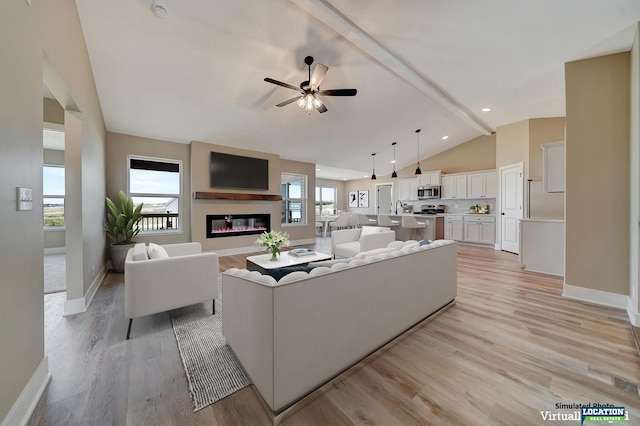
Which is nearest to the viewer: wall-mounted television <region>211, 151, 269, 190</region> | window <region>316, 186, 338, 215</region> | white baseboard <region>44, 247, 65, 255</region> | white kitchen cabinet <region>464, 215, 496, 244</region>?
wall-mounted television <region>211, 151, 269, 190</region>

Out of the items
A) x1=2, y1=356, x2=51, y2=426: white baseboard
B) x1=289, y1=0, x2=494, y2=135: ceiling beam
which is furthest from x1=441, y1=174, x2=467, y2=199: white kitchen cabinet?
x1=2, y1=356, x2=51, y2=426: white baseboard

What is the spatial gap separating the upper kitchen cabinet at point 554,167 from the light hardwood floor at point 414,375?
5.89ft

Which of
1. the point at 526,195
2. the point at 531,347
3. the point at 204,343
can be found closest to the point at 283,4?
the point at 204,343

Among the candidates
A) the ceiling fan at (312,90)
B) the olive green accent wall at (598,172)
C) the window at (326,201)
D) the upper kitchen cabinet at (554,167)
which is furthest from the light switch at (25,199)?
the window at (326,201)

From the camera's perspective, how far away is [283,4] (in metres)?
2.51

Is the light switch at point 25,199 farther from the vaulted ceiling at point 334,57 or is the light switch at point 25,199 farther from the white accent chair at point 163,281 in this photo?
the vaulted ceiling at point 334,57

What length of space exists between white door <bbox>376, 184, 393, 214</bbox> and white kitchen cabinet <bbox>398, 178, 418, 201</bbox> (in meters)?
1.06

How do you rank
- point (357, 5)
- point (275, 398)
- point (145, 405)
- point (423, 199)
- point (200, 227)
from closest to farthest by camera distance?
point (275, 398), point (145, 405), point (357, 5), point (200, 227), point (423, 199)

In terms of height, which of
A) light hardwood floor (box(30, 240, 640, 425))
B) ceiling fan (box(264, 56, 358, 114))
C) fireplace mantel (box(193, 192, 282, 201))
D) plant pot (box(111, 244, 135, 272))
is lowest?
light hardwood floor (box(30, 240, 640, 425))

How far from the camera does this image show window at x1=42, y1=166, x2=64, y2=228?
19.6ft

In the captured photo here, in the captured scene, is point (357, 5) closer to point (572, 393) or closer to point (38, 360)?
point (572, 393)

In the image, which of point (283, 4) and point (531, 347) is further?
point (283, 4)

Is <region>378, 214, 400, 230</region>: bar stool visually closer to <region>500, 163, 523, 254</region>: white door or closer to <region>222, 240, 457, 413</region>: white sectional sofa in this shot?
<region>500, 163, 523, 254</region>: white door

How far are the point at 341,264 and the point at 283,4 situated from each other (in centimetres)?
272
